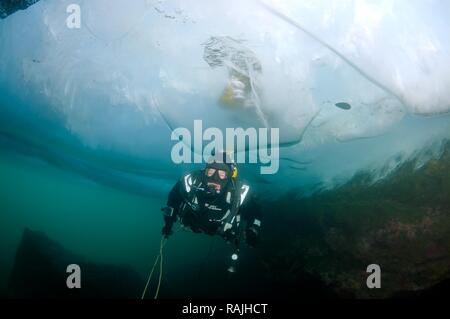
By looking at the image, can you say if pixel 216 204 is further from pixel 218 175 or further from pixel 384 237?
pixel 384 237

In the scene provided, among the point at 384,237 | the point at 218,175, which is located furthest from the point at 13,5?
the point at 384,237

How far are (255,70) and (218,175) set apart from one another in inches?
118

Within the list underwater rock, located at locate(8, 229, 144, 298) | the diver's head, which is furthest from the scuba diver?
underwater rock, located at locate(8, 229, 144, 298)

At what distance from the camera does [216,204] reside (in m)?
6.86

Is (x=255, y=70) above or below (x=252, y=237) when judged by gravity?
above

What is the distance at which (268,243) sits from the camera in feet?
39.4

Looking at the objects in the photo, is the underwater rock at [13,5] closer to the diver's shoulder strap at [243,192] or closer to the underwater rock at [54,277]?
the diver's shoulder strap at [243,192]

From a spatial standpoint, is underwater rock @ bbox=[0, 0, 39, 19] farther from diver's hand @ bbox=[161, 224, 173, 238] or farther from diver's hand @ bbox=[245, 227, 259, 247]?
diver's hand @ bbox=[245, 227, 259, 247]

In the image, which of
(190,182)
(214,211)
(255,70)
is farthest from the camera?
(255,70)

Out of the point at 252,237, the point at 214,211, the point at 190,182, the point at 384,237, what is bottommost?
the point at 252,237

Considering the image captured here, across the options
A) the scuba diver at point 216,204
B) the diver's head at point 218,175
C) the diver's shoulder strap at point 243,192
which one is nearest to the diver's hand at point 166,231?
the scuba diver at point 216,204

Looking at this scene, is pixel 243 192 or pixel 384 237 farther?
pixel 384 237
